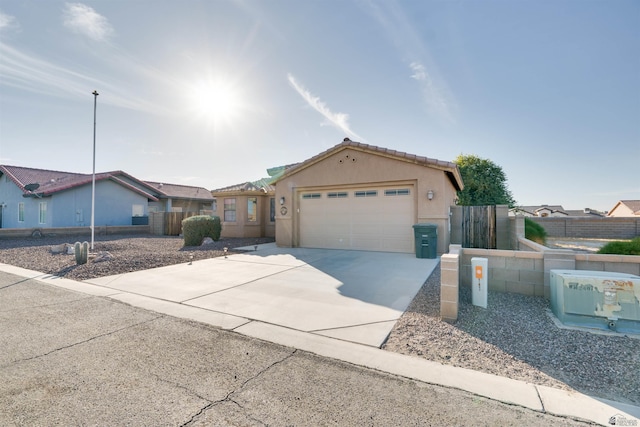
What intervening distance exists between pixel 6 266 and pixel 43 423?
11227 millimetres

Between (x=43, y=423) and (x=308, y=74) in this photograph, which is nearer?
(x=43, y=423)

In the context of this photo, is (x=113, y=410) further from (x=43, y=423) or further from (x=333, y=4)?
(x=333, y=4)

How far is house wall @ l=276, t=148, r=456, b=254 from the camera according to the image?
36.3ft

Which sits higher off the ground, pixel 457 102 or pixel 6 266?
pixel 457 102

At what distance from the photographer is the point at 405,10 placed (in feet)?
31.5

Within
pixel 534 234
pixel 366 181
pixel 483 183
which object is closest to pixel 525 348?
pixel 366 181

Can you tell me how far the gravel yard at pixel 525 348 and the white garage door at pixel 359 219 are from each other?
6.72 meters

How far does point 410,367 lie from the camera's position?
10.6ft

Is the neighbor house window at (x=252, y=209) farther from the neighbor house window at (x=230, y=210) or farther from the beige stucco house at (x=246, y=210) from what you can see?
the neighbor house window at (x=230, y=210)

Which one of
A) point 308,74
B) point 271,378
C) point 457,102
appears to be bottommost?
point 271,378

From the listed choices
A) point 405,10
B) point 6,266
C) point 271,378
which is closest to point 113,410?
point 271,378

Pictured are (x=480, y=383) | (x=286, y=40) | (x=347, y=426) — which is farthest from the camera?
(x=286, y=40)

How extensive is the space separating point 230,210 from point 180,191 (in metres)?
18.5

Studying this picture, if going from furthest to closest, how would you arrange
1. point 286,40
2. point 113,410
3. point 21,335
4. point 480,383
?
point 286,40, point 21,335, point 480,383, point 113,410
